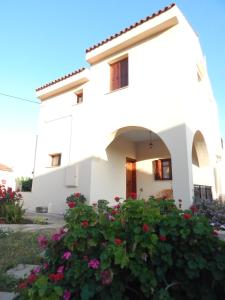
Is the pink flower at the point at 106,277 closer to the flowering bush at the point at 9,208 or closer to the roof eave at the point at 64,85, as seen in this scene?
the flowering bush at the point at 9,208

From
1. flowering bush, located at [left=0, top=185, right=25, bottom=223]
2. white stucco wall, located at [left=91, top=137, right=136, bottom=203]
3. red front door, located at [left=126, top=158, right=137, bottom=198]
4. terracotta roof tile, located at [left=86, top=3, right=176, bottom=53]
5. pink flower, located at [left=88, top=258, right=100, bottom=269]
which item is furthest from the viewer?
red front door, located at [left=126, top=158, right=137, bottom=198]

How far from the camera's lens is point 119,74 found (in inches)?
375

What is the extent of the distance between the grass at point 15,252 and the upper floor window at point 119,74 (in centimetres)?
619

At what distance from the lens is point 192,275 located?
1885mm

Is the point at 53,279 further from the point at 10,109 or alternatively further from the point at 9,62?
the point at 10,109

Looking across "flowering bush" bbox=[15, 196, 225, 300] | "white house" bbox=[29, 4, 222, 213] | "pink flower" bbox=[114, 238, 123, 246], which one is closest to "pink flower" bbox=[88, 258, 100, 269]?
"flowering bush" bbox=[15, 196, 225, 300]

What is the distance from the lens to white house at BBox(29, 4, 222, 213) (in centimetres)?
760

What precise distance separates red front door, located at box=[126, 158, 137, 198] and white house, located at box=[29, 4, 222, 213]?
47 millimetres

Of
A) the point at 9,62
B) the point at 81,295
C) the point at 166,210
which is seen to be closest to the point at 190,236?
the point at 166,210

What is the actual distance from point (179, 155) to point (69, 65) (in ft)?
26.7

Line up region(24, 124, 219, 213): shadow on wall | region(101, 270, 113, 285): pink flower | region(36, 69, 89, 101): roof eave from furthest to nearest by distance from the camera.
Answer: region(36, 69, 89, 101): roof eave, region(24, 124, 219, 213): shadow on wall, region(101, 270, 113, 285): pink flower

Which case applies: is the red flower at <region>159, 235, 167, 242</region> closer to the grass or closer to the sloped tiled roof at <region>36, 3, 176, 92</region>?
the grass

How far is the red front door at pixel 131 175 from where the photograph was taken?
36.9ft

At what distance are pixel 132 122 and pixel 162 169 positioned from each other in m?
3.42
